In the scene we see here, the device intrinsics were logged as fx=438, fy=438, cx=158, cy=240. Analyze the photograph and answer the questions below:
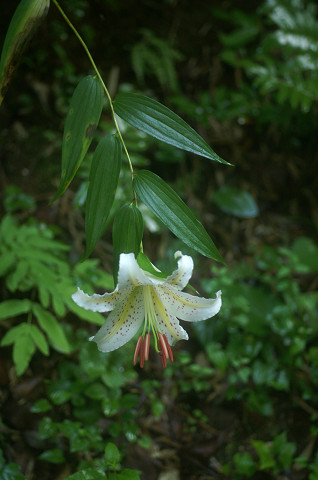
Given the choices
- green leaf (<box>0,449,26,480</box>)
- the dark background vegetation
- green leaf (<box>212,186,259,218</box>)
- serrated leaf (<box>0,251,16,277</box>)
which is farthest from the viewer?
green leaf (<box>212,186,259,218</box>)

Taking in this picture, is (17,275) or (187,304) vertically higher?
(187,304)

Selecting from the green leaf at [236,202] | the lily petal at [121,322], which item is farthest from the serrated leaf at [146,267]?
the green leaf at [236,202]

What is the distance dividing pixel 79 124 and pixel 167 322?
53 centimetres

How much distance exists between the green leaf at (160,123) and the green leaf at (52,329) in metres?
0.73

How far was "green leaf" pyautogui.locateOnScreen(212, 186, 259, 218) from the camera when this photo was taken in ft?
8.66

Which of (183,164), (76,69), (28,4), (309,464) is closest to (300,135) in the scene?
(183,164)

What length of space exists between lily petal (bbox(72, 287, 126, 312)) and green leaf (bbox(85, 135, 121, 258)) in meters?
0.10

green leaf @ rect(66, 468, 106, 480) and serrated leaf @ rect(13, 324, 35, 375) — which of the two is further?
serrated leaf @ rect(13, 324, 35, 375)

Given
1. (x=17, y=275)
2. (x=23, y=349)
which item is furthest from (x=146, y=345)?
(x=17, y=275)

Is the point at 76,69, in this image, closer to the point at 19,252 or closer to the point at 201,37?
the point at 201,37

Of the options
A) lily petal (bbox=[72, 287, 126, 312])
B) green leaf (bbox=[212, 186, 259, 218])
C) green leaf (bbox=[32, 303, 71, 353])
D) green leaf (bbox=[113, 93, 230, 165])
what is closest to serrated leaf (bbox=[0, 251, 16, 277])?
green leaf (bbox=[32, 303, 71, 353])

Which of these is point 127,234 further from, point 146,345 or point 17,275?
point 17,275

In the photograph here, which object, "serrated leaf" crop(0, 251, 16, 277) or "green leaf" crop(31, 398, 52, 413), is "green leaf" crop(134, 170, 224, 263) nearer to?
"serrated leaf" crop(0, 251, 16, 277)

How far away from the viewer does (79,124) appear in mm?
950
